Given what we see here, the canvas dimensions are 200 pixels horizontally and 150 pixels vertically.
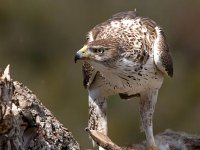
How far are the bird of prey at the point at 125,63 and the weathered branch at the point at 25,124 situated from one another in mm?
778

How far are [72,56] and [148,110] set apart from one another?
6792mm

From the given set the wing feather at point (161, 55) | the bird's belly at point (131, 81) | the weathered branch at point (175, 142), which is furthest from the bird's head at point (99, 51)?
the weathered branch at point (175, 142)

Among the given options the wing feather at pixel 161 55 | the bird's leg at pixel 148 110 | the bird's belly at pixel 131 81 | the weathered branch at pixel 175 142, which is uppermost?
the wing feather at pixel 161 55

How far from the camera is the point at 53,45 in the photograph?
15.8 meters

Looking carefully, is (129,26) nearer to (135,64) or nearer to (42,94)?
(135,64)

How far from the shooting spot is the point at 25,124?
6.49 metres

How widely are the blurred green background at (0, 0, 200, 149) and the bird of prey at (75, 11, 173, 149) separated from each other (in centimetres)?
596

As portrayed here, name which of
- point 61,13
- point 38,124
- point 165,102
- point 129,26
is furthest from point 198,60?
point 38,124

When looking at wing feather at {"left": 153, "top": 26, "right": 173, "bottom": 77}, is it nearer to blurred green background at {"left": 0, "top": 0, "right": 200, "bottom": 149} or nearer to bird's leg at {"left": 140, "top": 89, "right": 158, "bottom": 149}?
bird's leg at {"left": 140, "top": 89, "right": 158, "bottom": 149}

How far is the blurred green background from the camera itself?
15023 millimetres

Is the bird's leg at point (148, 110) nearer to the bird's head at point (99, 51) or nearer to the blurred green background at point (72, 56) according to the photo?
the bird's head at point (99, 51)

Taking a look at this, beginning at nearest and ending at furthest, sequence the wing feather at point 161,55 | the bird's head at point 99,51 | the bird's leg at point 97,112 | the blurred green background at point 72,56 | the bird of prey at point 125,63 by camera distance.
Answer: the bird's head at point 99,51 < the bird of prey at point 125,63 < the wing feather at point 161,55 < the bird's leg at point 97,112 < the blurred green background at point 72,56

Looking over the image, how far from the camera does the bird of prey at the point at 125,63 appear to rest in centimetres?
774

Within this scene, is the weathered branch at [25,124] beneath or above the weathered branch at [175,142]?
above
